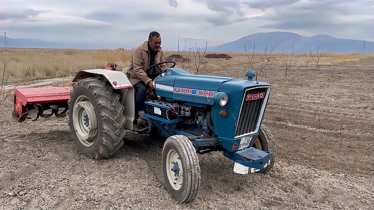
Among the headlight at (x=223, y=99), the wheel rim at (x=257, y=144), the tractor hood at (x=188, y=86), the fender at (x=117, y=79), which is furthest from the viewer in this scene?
the fender at (x=117, y=79)

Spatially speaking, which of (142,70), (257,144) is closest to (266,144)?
(257,144)

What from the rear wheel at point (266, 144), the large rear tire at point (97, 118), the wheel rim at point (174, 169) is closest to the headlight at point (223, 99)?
the wheel rim at point (174, 169)

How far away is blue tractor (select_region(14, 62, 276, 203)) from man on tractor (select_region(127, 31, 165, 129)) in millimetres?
113

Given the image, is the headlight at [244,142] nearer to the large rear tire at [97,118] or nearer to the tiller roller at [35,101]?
the large rear tire at [97,118]

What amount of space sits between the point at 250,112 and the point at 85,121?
2700mm

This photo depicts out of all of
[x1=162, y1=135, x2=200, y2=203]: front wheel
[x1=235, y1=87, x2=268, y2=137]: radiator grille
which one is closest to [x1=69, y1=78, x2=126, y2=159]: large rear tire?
[x1=162, y1=135, x2=200, y2=203]: front wheel

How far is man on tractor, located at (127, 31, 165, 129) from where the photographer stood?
4688mm

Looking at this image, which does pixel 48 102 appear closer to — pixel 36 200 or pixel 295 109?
pixel 36 200

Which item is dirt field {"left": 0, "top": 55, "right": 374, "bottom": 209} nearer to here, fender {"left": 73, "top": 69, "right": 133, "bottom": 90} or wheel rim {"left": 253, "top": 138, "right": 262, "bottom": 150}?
wheel rim {"left": 253, "top": 138, "right": 262, "bottom": 150}

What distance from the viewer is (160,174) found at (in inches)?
167

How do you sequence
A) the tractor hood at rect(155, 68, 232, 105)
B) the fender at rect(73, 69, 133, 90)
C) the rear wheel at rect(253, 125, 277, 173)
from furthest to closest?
the fender at rect(73, 69, 133, 90) → the rear wheel at rect(253, 125, 277, 173) → the tractor hood at rect(155, 68, 232, 105)

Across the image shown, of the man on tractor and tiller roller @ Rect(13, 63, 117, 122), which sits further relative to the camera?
tiller roller @ Rect(13, 63, 117, 122)

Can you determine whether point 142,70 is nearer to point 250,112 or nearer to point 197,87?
point 197,87

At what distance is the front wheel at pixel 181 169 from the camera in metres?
3.30
